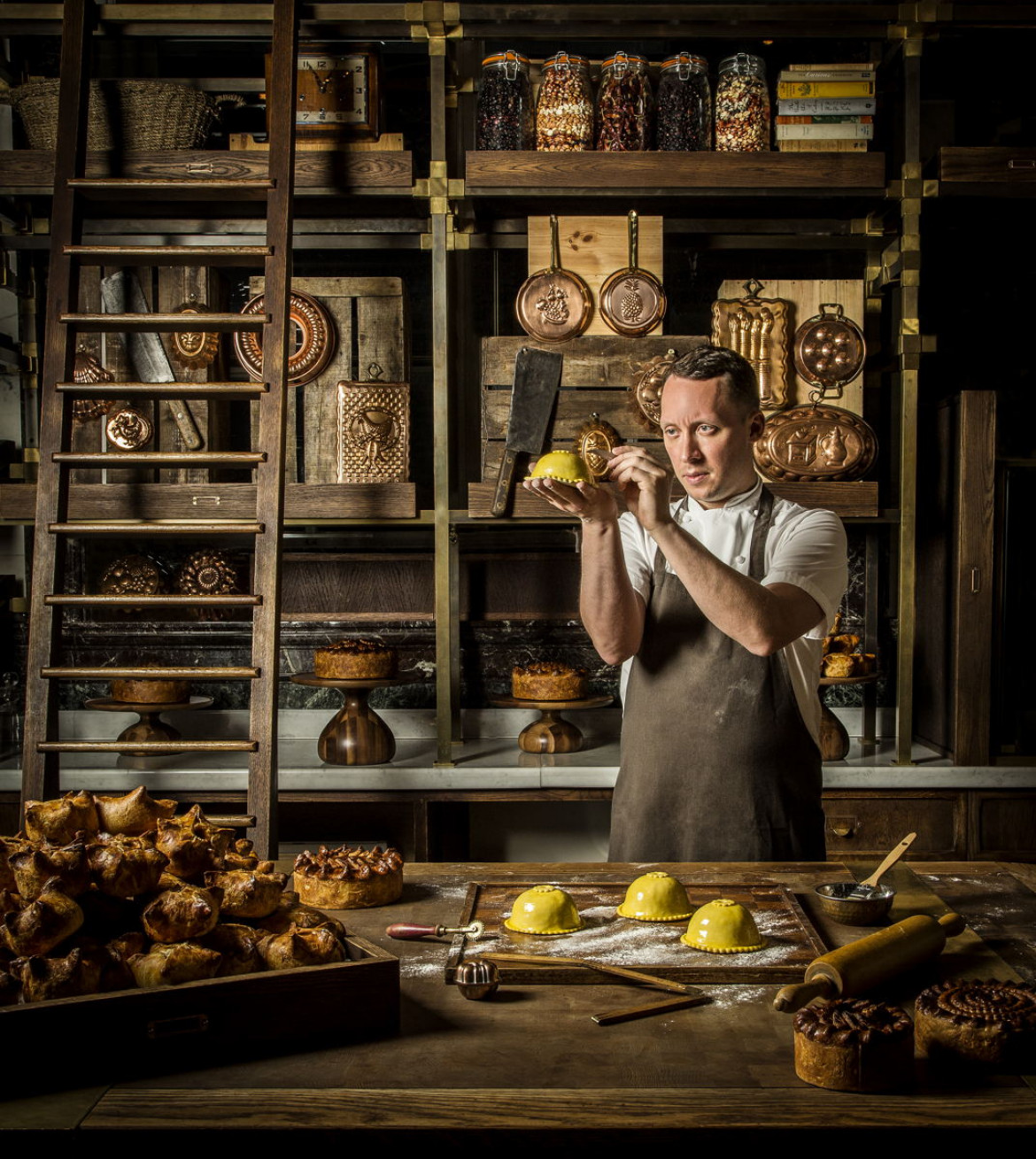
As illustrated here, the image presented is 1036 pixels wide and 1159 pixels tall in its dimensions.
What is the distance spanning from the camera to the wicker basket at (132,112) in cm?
365

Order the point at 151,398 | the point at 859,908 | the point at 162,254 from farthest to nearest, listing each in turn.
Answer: the point at 162,254 → the point at 151,398 → the point at 859,908

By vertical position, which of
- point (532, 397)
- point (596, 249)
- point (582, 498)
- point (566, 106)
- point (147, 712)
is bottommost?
point (147, 712)

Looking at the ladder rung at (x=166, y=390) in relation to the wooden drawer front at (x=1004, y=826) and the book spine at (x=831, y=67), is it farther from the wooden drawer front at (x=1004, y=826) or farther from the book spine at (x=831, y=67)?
the wooden drawer front at (x=1004, y=826)

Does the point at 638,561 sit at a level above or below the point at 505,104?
below

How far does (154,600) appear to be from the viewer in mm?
3217

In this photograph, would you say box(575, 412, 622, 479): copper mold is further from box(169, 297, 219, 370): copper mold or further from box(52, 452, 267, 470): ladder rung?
box(169, 297, 219, 370): copper mold

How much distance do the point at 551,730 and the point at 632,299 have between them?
148 centimetres

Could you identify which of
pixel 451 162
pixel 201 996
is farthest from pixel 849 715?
pixel 201 996

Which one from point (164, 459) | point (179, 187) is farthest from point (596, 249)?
point (164, 459)

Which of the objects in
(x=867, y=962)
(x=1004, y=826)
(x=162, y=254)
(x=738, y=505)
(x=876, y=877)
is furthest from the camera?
(x=1004, y=826)

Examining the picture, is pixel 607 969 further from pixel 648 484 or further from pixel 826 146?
pixel 826 146

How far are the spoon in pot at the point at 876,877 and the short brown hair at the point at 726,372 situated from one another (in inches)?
43.0

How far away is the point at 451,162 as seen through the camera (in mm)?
3996

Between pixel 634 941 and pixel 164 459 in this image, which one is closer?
pixel 634 941
